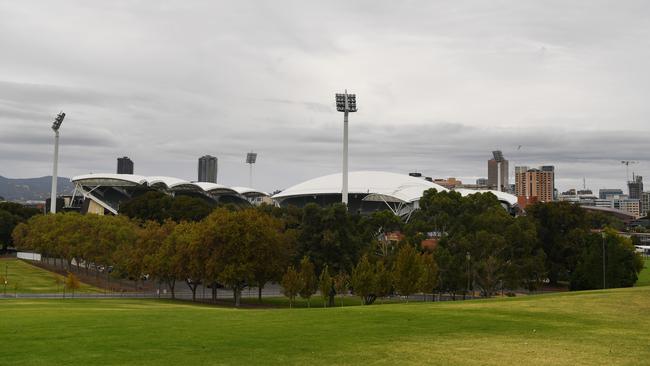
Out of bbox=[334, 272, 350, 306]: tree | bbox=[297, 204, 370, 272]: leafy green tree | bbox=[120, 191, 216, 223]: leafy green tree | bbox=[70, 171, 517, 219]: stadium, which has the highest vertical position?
bbox=[70, 171, 517, 219]: stadium

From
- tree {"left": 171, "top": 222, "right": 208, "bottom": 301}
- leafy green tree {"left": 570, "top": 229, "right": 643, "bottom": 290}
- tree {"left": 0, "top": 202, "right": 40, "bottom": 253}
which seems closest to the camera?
tree {"left": 171, "top": 222, "right": 208, "bottom": 301}

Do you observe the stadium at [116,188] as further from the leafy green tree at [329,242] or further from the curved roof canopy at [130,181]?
the leafy green tree at [329,242]

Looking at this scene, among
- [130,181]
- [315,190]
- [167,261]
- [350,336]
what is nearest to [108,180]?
[130,181]

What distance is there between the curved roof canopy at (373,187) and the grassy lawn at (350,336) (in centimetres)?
11639

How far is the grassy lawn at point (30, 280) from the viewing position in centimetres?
7369

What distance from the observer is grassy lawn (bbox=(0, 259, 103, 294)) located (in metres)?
73.7

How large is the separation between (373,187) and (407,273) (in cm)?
10370

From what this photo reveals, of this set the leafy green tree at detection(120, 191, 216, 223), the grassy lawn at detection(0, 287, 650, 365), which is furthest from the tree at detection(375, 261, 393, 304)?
the leafy green tree at detection(120, 191, 216, 223)

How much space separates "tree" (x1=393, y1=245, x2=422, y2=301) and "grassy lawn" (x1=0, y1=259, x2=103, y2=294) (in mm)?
41386

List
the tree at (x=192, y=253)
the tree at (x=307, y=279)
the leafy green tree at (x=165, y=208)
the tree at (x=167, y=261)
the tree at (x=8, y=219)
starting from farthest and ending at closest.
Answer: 1. the tree at (x=8, y=219)
2. the leafy green tree at (x=165, y=208)
3. the tree at (x=167, y=261)
4. the tree at (x=192, y=253)
5. the tree at (x=307, y=279)

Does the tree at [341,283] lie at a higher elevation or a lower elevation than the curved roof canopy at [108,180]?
lower

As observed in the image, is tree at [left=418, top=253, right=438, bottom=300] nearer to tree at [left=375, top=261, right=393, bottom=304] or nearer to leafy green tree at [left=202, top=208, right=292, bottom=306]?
tree at [left=375, top=261, right=393, bottom=304]

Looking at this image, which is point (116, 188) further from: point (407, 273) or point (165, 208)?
point (407, 273)

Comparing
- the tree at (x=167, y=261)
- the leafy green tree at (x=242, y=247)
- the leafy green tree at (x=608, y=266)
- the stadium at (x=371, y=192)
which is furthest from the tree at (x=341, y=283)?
the stadium at (x=371, y=192)
